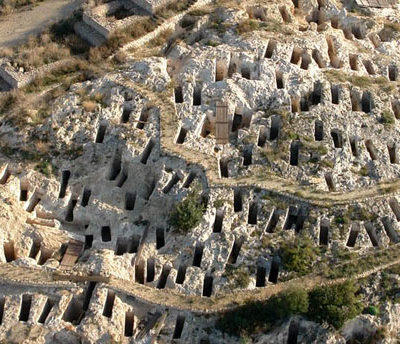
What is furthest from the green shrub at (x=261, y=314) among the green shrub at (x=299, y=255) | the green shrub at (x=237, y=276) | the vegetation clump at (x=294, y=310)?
the green shrub at (x=299, y=255)

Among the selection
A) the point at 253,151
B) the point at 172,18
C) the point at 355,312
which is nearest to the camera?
the point at 355,312

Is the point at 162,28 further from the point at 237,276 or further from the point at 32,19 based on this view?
the point at 237,276

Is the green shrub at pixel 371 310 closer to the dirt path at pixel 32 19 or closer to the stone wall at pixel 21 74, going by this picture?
the stone wall at pixel 21 74

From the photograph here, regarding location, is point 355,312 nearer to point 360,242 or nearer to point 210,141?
point 360,242

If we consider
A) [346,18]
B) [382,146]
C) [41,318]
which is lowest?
[41,318]

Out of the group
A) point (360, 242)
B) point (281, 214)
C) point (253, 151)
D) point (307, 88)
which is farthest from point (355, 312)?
point (307, 88)

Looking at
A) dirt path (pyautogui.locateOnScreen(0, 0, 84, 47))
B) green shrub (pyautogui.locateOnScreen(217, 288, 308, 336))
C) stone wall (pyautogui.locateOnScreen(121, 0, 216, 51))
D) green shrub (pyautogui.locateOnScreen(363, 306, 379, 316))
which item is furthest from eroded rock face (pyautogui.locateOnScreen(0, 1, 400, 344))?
dirt path (pyautogui.locateOnScreen(0, 0, 84, 47))

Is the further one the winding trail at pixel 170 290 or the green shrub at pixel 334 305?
the winding trail at pixel 170 290
